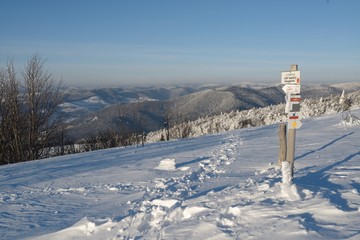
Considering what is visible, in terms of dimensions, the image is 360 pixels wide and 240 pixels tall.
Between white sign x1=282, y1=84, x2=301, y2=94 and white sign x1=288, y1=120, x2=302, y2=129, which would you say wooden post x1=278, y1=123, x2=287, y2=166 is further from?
white sign x1=282, y1=84, x2=301, y2=94

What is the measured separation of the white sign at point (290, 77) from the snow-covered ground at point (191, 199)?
1.64 meters

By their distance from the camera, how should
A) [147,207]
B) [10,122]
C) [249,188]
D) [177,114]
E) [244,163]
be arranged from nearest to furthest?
[147,207] < [249,188] < [244,163] < [10,122] < [177,114]

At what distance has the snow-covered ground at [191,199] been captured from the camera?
3967 mm

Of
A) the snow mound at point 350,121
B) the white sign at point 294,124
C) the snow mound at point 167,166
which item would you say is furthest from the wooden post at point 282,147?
the snow mound at point 350,121

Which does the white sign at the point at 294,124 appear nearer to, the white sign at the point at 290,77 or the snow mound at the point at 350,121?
the white sign at the point at 290,77

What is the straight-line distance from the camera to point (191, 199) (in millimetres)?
5320

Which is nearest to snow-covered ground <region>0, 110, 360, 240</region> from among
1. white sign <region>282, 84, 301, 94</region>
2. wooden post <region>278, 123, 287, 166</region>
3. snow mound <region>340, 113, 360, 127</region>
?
wooden post <region>278, 123, 287, 166</region>

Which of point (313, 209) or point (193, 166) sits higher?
Answer: point (313, 209)

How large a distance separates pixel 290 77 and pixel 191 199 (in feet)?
8.27

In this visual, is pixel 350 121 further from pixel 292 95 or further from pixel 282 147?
pixel 292 95

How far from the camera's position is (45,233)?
4586 millimetres

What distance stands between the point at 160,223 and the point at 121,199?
1670 mm

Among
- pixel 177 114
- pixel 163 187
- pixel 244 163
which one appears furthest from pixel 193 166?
pixel 177 114

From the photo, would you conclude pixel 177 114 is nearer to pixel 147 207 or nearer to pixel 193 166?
pixel 193 166
